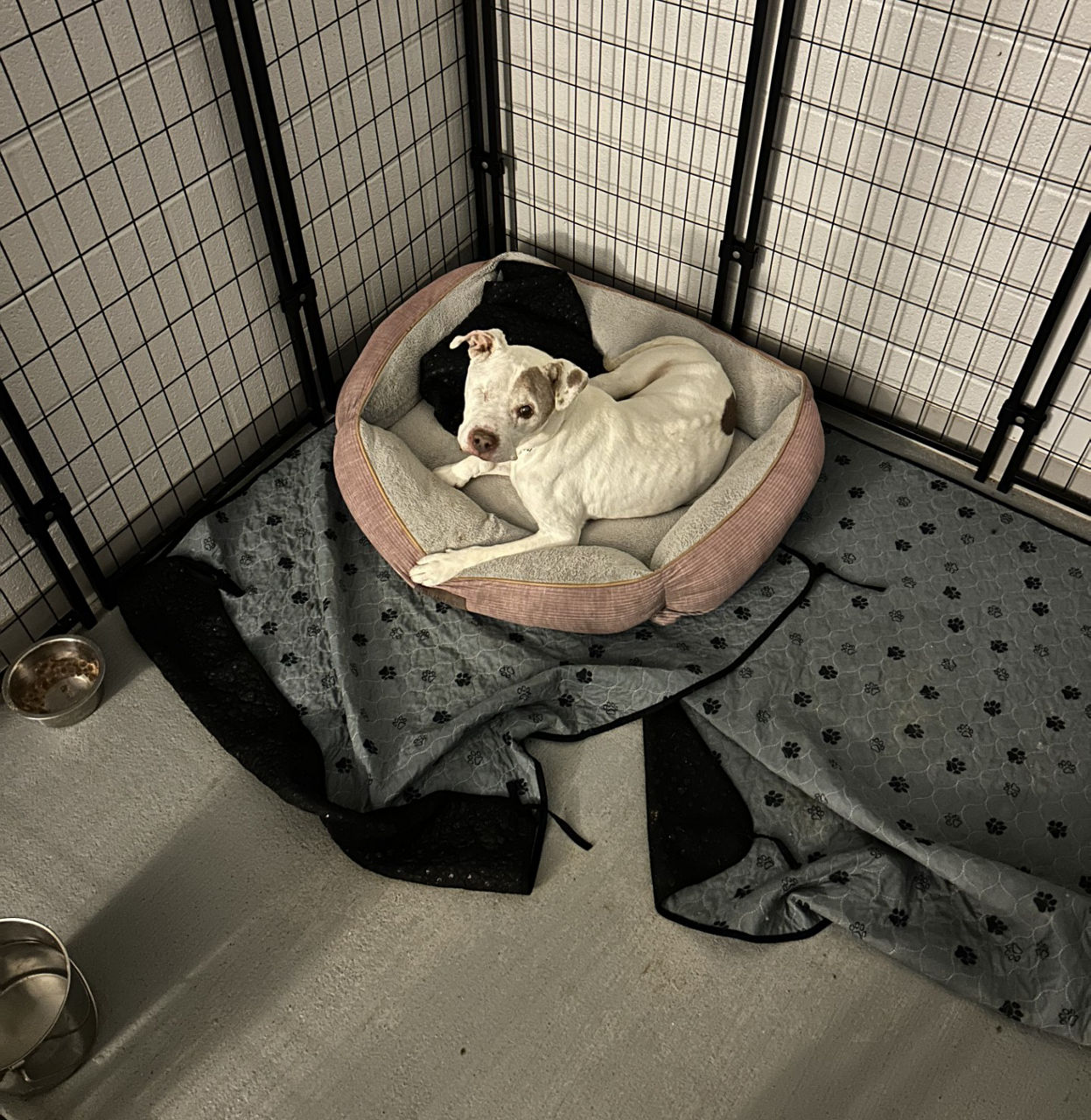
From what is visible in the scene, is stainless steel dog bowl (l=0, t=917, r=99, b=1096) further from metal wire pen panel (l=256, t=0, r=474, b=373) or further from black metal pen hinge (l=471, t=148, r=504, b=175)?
black metal pen hinge (l=471, t=148, r=504, b=175)

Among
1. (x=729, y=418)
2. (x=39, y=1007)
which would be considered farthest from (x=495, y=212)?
(x=39, y=1007)

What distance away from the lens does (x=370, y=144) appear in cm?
319

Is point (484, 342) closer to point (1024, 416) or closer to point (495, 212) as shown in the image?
point (495, 212)

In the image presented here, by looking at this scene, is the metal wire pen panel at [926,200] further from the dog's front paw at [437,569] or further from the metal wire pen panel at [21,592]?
the metal wire pen panel at [21,592]

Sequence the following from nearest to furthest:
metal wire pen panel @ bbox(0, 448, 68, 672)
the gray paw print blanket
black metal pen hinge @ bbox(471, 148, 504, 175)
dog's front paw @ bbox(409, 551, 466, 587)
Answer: the gray paw print blanket
metal wire pen panel @ bbox(0, 448, 68, 672)
dog's front paw @ bbox(409, 551, 466, 587)
black metal pen hinge @ bbox(471, 148, 504, 175)

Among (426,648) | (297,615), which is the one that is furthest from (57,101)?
(426,648)

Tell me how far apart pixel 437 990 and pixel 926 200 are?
2391 millimetres

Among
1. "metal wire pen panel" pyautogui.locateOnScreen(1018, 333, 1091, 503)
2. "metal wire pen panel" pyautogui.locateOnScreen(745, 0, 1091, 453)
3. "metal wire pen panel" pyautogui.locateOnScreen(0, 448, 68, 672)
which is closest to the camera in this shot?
"metal wire pen panel" pyautogui.locateOnScreen(745, 0, 1091, 453)

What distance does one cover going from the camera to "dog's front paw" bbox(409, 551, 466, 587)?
2.86m

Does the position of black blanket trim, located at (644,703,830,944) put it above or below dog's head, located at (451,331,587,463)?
below

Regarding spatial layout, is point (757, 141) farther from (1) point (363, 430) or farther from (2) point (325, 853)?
(2) point (325, 853)

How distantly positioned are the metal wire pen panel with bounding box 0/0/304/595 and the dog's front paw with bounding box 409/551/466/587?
0.82m

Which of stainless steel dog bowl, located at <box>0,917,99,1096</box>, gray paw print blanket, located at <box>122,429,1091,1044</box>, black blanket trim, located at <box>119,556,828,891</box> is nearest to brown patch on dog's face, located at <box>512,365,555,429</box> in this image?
gray paw print blanket, located at <box>122,429,1091,1044</box>

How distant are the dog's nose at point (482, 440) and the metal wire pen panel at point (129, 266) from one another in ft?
2.93
